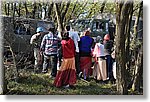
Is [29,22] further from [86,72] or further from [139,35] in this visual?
[139,35]

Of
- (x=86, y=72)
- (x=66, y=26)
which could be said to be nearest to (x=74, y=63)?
(x=86, y=72)

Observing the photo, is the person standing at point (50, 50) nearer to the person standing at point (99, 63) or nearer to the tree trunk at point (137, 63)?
the person standing at point (99, 63)

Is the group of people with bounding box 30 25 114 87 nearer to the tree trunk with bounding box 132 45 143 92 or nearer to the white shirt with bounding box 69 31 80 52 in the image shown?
the white shirt with bounding box 69 31 80 52

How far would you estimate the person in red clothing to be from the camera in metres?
3.56

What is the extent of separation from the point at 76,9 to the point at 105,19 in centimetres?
33

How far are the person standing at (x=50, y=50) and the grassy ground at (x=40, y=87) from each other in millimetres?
100

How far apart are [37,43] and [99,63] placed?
2.29ft

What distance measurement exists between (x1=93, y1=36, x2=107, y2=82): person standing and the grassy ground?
0.12 meters

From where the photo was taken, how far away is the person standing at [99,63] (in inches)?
141

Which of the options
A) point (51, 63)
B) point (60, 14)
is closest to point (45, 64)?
point (51, 63)

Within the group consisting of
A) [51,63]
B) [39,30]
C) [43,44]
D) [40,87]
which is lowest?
[40,87]

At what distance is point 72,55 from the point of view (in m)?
3.57

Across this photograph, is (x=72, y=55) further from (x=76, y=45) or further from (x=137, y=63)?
(x=137, y=63)

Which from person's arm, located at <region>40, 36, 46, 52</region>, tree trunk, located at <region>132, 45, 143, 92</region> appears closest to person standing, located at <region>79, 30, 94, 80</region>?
person's arm, located at <region>40, 36, 46, 52</region>
